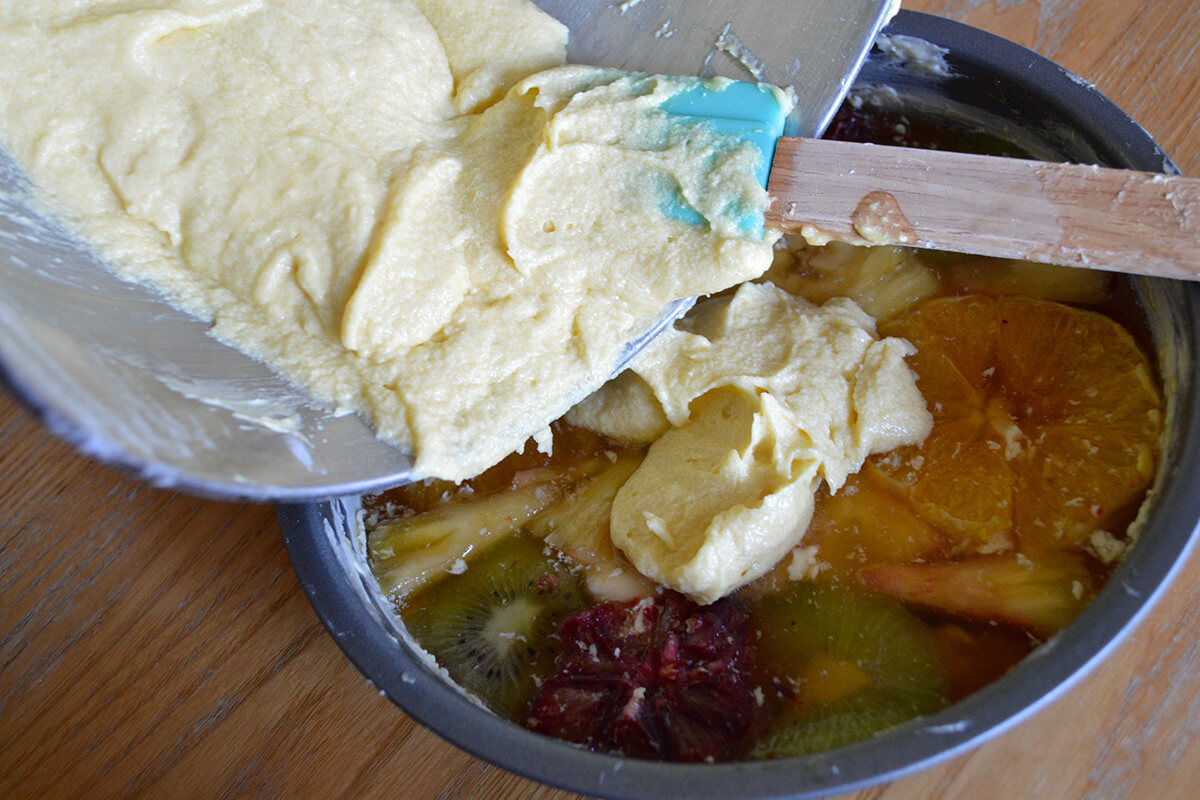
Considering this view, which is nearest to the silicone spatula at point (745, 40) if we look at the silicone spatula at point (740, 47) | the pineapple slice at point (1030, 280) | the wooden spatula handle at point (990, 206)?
the silicone spatula at point (740, 47)

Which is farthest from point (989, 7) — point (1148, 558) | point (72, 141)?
point (72, 141)

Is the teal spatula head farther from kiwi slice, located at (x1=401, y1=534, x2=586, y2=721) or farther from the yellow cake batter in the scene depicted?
kiwi slice, located at (x1=401, y1=534, x2=586, y2=721)

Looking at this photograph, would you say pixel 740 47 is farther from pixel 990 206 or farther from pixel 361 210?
pixel 361 210

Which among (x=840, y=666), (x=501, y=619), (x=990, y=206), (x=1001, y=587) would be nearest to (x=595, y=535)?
(x=501, y=619)

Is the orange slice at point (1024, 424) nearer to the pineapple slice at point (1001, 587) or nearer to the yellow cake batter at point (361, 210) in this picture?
the pineapple slice at point (1001, 587)

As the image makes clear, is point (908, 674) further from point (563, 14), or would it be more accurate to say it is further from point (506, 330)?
point (563, 14)
